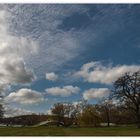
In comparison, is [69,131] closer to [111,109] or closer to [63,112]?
[63,112]

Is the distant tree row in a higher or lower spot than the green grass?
higher

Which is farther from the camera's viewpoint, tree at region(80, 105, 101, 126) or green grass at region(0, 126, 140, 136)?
tree at region(80, 105, 101, 126)

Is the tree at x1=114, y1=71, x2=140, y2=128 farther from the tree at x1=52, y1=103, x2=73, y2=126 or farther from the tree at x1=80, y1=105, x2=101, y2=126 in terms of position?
the tree at x1=52, y1=103, x2=73, y2=126

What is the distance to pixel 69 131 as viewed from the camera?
29.7 ft

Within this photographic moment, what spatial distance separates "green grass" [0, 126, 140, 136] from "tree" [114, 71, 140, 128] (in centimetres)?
26

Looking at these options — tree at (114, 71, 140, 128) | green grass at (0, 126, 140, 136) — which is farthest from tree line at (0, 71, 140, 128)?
green grass at (0, 126, 140, 136)

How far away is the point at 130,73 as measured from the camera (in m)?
9.12

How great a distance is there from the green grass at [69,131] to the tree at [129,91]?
26cm

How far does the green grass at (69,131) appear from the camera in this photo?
904cm

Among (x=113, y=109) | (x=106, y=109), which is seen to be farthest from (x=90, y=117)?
(x=113, y=109)

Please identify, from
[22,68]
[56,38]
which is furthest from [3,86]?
[56,38]

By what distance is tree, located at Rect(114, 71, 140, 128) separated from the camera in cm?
913

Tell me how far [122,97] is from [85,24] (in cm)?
136

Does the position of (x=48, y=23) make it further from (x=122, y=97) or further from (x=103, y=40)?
(x=122, y=97)
